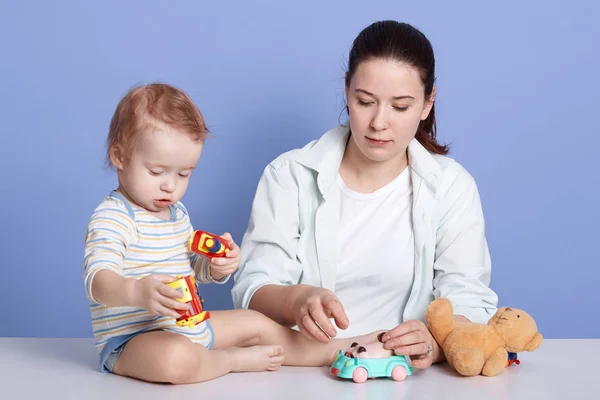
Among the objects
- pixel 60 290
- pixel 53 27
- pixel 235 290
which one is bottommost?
pixel 60 290

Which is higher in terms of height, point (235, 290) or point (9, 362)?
point (235, 290)

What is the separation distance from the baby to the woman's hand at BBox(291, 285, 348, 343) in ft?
0.46

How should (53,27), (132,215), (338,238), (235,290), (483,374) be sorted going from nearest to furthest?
1. (132,215)
2. (483,374)
3. (235,290)
4. (338,238)
5. (53,27)

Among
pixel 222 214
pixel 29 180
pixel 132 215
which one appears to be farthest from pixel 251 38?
pixel 132 215

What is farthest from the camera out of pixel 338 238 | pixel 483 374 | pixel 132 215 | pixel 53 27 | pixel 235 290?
pixel 53 27

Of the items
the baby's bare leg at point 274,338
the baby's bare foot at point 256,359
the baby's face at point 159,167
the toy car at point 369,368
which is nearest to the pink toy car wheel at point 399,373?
the toy car at point 369,368

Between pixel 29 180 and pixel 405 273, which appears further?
pixel 29 180

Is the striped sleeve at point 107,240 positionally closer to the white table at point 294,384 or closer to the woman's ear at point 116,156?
the woman's ear at point 116,156

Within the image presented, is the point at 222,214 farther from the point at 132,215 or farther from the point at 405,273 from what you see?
the point at 132,215

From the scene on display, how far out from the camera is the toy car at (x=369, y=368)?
166 cm

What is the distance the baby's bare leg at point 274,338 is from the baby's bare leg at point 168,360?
11cm

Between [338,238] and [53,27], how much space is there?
4.29 feet

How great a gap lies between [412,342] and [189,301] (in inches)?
19.3

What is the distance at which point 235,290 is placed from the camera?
1994mm
